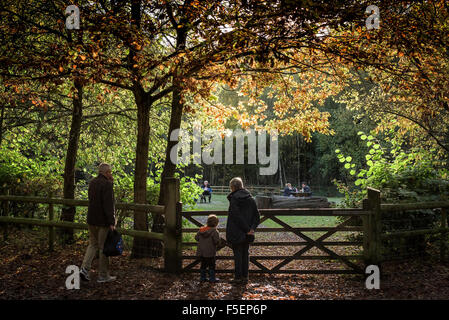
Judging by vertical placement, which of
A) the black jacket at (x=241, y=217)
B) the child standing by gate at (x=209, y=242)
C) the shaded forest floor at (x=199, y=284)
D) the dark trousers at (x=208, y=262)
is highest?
the black jacket at (x=241, y=217)

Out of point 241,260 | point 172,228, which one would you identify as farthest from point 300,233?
point 172,228

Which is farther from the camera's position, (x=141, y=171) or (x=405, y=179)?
(x=405, y=179)

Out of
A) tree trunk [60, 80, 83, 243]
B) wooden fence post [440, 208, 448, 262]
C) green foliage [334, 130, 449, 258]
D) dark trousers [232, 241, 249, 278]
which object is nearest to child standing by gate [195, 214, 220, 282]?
dark trousers [232, 241, 249, 278]

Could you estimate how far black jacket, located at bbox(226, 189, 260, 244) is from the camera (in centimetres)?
660

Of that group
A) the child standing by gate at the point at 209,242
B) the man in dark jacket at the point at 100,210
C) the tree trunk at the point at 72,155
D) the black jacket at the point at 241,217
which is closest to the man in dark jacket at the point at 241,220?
the black jacket at the point at 241,217

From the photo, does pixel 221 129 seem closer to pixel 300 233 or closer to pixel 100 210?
pixel 300 233

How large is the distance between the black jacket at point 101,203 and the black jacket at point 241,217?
202cm

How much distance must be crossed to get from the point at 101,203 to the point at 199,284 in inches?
86.8

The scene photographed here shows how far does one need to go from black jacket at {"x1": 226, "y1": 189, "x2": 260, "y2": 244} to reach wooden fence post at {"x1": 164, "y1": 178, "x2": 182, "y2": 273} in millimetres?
1095

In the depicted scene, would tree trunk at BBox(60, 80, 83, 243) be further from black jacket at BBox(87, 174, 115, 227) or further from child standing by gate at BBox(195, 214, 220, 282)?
child standing by gate at BBox(195, 214, 220, 282)

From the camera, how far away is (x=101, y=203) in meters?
6.43

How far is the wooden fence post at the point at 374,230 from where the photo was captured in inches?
274

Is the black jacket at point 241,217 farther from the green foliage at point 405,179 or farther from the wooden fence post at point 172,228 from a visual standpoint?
the green foliage at point 405,179
